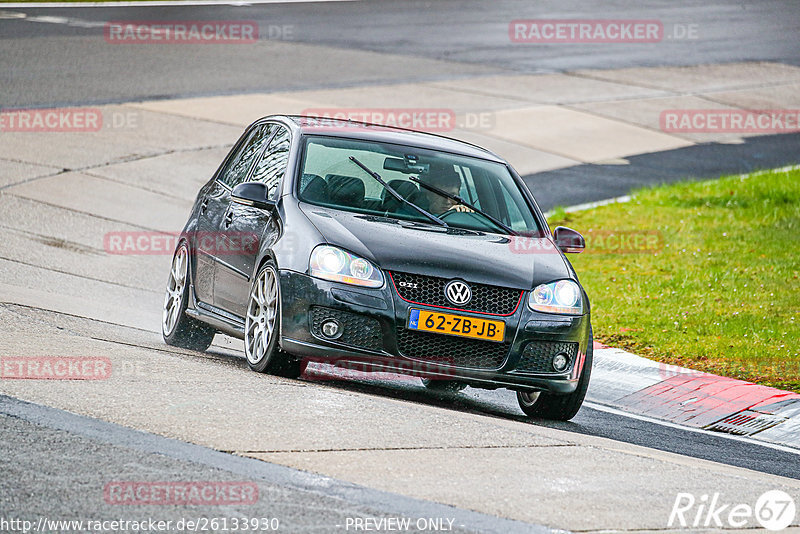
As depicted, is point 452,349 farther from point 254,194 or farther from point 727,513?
point 727,513

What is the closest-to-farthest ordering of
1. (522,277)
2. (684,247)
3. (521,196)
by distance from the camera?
(522,277)
(521,196)
(684,247)

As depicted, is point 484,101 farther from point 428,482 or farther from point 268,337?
point 428,482

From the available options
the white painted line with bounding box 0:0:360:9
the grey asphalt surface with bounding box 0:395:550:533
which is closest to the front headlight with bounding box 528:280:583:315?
the grey asphalt surface with bounding box 0:395:550:533

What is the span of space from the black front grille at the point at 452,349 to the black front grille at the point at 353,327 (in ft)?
0.45

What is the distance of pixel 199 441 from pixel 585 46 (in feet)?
85.7

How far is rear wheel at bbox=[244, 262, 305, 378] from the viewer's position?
303 inches

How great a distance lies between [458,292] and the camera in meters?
7.47

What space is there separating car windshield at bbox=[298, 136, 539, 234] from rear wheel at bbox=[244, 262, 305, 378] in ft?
2.20

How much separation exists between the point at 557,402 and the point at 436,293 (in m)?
1.30

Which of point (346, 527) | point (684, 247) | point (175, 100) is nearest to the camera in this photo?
point (346, 527)

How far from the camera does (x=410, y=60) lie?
88.3 ft

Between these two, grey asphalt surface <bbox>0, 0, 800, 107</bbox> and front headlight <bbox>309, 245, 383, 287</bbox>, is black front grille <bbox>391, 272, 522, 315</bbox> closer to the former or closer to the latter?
front headlight <bbox>309, 245, 383, 287</bbox>

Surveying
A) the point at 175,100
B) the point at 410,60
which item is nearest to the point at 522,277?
the point at 175,100

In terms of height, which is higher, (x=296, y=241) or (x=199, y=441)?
(x=296, y=241)
